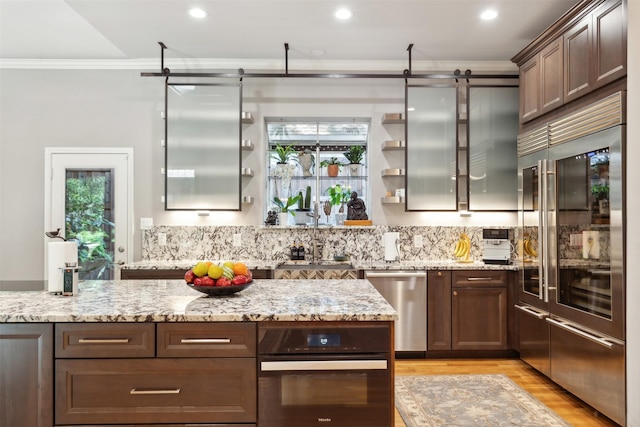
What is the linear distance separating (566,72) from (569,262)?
1418mm

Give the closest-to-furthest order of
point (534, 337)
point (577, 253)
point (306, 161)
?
point (577, 253), point (534, 337), point (306, 161)

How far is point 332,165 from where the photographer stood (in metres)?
4.79

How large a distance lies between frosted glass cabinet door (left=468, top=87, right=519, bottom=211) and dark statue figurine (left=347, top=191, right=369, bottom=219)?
1.23 m

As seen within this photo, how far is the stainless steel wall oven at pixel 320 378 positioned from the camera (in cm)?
196

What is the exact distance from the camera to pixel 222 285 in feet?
7.43

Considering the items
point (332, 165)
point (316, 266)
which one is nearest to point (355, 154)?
point (332, 165)

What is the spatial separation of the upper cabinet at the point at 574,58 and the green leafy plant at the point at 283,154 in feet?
7.71

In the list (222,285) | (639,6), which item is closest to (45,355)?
(222,285)

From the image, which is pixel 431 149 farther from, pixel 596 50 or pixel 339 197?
pixel 596 50

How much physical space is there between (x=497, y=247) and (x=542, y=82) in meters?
1.57

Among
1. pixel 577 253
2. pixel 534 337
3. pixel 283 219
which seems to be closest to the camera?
pixel 577 253

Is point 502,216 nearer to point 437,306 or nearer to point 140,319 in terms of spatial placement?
point 437,306

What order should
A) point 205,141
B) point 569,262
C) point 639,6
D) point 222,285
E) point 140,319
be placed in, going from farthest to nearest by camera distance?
point 205,141 → point 569,262 → point 639,6 → point 222,285 → point 140,319

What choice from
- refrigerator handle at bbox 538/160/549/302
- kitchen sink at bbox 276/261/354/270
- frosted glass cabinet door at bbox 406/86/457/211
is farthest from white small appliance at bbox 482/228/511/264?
kitchen sink at bbox 276/261/354/270
